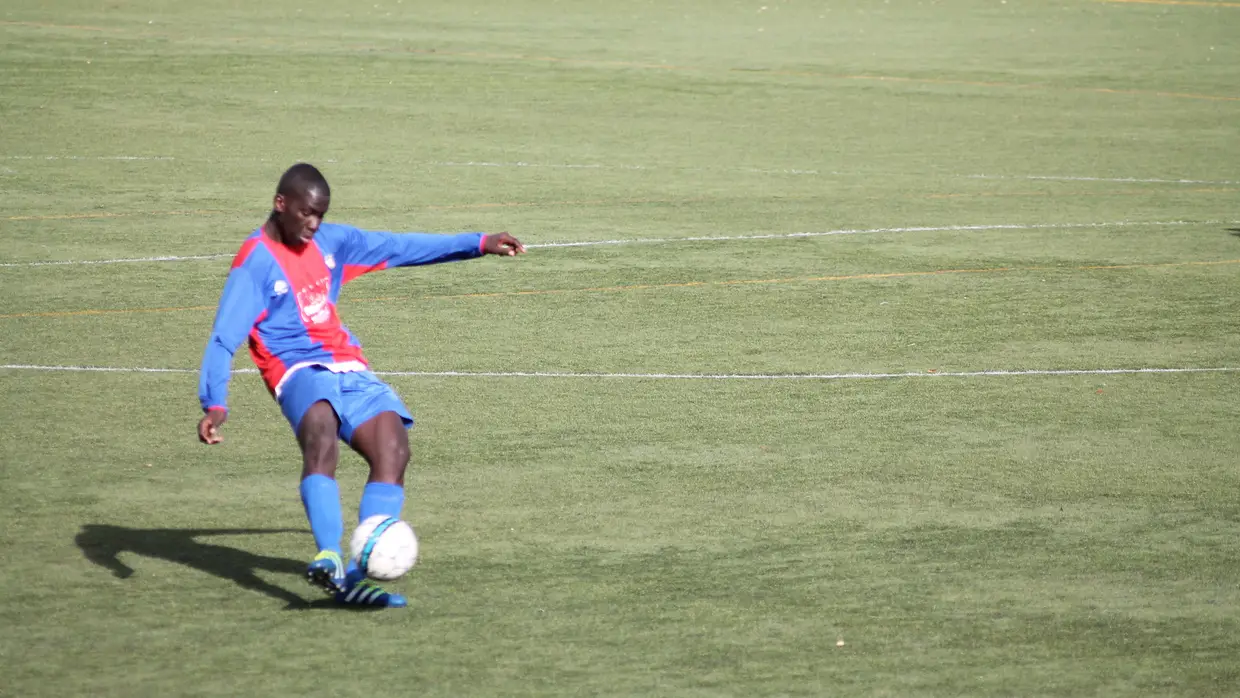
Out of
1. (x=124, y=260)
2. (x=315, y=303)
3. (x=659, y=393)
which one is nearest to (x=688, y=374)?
(x=659, y=393)

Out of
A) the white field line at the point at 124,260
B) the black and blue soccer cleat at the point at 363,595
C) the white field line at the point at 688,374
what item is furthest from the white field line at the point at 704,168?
the black and blue soccer cleat at the point at 363,595

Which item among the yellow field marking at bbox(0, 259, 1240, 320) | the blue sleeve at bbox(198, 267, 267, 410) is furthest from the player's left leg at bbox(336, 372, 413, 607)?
the yellow field marking at bbox(0, 259, 1240, 320)

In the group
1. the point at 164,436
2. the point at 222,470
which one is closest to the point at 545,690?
the point at 222,470

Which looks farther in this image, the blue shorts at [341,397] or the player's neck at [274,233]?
the player's neck at [274,233]

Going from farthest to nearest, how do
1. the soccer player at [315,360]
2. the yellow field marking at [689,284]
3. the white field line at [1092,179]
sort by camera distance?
the white field line at [1092,179] → the yellow field marking at [689,284] → the soccer player at [315,360]

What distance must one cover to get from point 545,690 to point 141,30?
22.3 meters

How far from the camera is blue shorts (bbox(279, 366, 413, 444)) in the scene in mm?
6691

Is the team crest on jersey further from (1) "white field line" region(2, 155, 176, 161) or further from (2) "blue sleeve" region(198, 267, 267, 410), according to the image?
(1) "white field line" region(2, 155, 176, 161)

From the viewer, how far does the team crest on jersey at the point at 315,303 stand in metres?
6.88

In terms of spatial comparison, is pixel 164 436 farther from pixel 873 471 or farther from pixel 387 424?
pixel 873 471

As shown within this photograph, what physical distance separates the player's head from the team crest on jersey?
0.68 feet

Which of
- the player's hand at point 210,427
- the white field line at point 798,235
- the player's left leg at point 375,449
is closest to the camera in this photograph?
the player's hand at point 210,427

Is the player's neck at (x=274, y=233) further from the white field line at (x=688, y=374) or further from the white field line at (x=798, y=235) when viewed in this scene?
the white field line at (x=798, y=235)

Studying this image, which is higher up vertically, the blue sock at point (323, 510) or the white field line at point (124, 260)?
the blue sock at point (323, 510)
